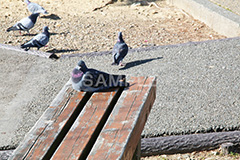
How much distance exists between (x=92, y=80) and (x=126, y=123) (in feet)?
1.49

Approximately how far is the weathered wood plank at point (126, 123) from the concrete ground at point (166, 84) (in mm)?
1107

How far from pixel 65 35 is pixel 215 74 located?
3245mm

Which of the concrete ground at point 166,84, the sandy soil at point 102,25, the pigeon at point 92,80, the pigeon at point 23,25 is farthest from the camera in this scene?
the pigeon at point 23,25

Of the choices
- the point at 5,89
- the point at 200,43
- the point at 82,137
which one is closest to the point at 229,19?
the point at 200,43

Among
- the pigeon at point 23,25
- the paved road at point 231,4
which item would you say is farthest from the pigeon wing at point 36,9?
the paved road at point 231,4

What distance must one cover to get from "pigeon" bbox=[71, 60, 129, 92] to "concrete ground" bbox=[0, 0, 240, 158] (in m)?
1.14

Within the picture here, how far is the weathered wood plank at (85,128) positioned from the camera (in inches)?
78.2

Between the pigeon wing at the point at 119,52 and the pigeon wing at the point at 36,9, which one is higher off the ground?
the pigeon wing at the point at 119,52

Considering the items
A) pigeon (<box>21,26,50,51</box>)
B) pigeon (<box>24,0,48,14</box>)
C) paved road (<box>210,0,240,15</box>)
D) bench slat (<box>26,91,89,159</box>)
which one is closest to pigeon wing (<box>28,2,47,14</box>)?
pigeon (<box>24,0,48,14</box>)

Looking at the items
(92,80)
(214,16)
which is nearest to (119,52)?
(214,16)

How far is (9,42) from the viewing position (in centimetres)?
675

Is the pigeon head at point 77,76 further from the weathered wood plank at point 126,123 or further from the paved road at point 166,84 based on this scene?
the paved road at point 166,84

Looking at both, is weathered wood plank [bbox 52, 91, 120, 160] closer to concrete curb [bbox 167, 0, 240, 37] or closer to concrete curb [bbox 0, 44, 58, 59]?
concrete curb [bbox 0, 44, 58, 59]

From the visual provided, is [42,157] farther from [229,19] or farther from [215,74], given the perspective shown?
[229,19]
